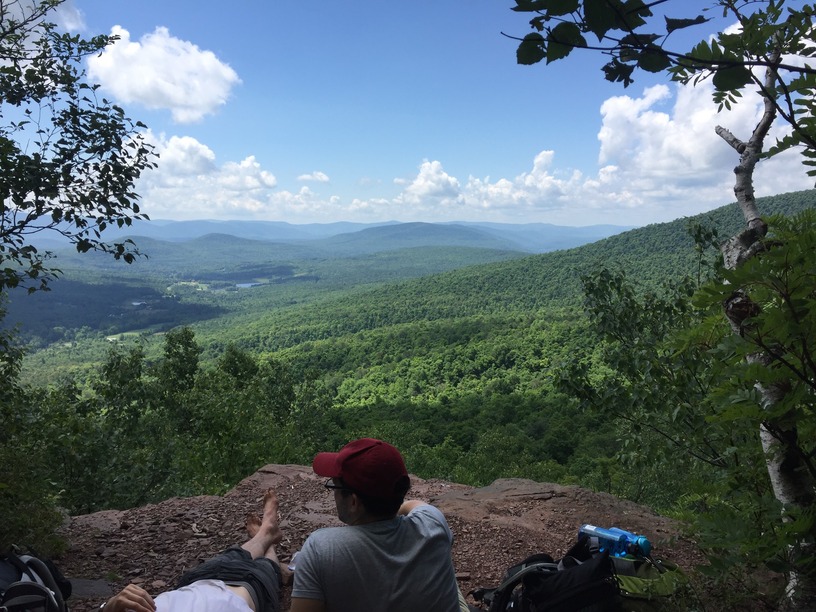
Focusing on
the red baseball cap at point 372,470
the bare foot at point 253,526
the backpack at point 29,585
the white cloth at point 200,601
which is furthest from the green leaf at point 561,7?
the bare foot at point 253,526

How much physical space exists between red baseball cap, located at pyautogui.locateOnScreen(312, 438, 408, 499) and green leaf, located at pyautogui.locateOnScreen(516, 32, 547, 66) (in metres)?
1.29

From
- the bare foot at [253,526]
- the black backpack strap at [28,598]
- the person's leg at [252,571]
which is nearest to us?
the black backpack strap at [28,598]

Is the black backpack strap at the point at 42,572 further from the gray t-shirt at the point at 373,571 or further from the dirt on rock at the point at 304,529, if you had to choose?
the gray t-shirt at the point at 373,571

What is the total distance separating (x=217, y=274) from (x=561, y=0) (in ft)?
645

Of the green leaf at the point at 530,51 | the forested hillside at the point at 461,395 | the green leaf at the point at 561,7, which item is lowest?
the forested hillside at the point at 461,395

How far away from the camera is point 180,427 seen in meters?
16.0

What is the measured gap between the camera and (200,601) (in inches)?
81.2

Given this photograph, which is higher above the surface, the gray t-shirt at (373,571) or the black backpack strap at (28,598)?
the gray t-shirt at (373,571)

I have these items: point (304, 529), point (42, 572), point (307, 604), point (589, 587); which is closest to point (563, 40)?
point (307, 604)

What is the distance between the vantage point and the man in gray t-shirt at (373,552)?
1.70 metres

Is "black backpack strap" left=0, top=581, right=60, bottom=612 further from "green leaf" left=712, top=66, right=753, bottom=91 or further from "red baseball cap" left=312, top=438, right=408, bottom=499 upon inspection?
"green leaf" left=712, top=66, right=753, bottom=91

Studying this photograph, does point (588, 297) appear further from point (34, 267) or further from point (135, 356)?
point (135, 356)

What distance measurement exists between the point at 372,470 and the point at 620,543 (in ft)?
4.76

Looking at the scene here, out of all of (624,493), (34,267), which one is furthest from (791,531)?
(624,493)
